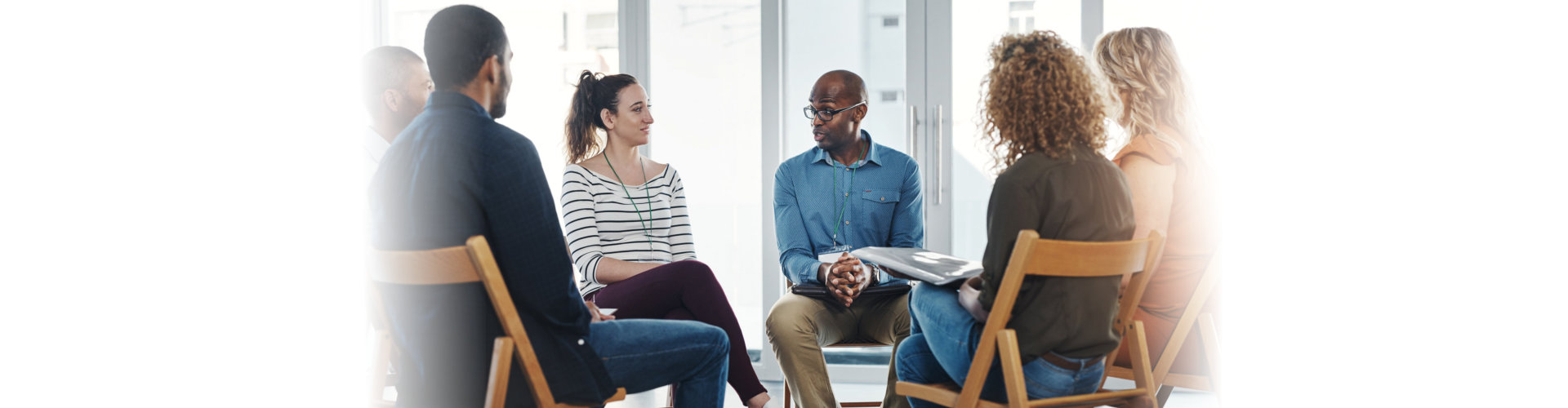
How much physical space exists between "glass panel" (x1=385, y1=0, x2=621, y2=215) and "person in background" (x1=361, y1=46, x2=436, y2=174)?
1131 mm

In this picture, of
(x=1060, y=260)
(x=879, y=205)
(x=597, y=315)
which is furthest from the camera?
(x=879, y=205)

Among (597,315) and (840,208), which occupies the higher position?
(840,208)

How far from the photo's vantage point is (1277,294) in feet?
5.81

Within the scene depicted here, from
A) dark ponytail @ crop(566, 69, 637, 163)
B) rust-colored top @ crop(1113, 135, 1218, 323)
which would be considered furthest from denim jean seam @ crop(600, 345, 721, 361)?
dark ponytail @ crop(566, 69, 637, 163)

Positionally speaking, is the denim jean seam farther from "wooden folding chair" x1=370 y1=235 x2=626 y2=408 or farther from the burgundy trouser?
the burgundy trouser

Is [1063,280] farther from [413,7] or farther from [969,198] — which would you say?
[413,7]

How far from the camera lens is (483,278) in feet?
4.59

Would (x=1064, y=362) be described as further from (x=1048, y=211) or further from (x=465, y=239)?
(x=465, y=239)

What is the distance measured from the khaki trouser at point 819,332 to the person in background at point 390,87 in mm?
1237

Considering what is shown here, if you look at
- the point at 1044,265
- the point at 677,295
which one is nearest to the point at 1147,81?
the point at 1044,265

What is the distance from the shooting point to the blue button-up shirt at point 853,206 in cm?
283

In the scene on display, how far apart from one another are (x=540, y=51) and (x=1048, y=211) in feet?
9.06

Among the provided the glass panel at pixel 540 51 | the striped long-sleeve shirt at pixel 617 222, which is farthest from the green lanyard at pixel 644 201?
the glass panel at pixel 540 51

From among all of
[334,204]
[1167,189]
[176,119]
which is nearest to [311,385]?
[334,204]
